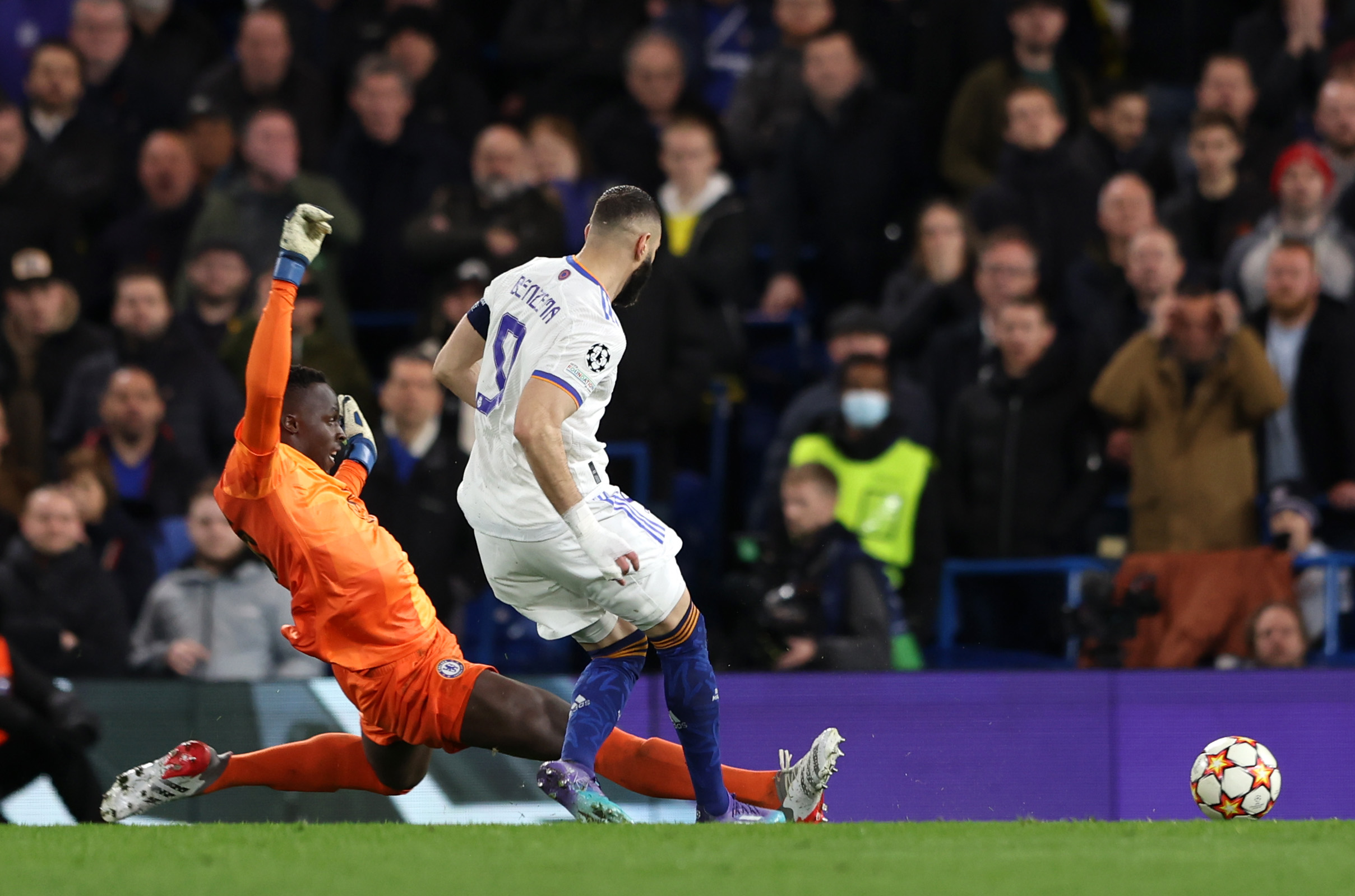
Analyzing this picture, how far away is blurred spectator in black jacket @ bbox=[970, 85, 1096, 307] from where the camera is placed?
1115cm

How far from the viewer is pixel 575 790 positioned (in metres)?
6.26

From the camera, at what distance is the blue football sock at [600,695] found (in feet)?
20.9

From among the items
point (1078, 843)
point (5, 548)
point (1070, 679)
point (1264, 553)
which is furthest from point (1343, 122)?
point (5, 548)

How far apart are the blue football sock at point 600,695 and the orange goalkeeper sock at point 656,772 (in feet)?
1.21

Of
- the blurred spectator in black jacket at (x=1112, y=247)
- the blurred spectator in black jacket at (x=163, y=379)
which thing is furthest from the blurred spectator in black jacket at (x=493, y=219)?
the blurred spectator in black jacket at (x=1112, y=247)

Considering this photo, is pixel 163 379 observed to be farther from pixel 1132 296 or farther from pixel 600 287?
pixel 1132 296

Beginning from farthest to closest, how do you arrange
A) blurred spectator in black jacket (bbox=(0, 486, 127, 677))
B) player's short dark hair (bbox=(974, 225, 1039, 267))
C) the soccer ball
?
player's short dark hair (bbox=(974, 225, 1039, 267)) < blurred spectator in black jacket (bbox=(0, 486, 127, 677)) < the soccer ball

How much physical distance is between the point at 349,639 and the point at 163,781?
0.93 meters

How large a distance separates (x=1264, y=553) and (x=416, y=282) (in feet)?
18.0

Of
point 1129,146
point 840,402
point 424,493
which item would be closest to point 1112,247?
point 1129,146

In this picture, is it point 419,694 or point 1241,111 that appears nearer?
point 419,694

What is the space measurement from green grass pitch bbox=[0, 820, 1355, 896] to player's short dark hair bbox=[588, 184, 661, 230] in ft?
6.41

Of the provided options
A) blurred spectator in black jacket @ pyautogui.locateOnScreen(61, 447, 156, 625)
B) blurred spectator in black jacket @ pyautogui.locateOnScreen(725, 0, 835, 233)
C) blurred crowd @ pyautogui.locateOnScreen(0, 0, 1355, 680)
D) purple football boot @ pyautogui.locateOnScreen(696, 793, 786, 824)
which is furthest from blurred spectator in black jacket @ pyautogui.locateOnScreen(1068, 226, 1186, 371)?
blurred spectator in black jacket @ pyautogui.locateOnScreen(61, 447, 156, 625)

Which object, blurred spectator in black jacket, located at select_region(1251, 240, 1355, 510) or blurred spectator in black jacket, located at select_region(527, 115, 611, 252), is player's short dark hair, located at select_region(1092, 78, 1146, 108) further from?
blurred spectator in black jacket, located at select_region(527, 115, 611, 252)
